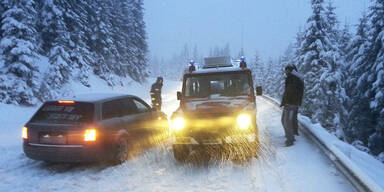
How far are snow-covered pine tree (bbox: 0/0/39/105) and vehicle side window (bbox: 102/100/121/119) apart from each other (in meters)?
11.9

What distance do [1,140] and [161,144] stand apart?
16.9 ft

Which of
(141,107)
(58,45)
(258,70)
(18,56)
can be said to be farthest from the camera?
(258,70)

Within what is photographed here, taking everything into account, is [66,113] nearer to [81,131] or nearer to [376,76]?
[81,131]

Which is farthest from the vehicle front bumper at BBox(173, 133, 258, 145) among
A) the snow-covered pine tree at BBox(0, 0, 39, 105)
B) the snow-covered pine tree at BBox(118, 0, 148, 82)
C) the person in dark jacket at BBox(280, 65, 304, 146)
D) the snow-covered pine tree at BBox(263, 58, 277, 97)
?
the snow-covered pine tree at BBox(263, 58, 277, 97)

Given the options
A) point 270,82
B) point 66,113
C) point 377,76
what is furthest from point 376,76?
point 270,82

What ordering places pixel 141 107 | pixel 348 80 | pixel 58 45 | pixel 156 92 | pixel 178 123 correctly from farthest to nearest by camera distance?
pixel 348 80 → pixel 58 45 → pixel 156 92 → pixel 141 107 → pixel 178 123

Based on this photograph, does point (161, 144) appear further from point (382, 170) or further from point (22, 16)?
point (22, 16)

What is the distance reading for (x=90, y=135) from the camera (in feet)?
20.3

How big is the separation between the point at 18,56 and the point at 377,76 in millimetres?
21707

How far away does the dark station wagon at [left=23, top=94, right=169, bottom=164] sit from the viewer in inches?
242

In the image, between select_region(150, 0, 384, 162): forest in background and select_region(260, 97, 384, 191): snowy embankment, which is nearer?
select_region(260, 97, 384, 191): snowy embankment

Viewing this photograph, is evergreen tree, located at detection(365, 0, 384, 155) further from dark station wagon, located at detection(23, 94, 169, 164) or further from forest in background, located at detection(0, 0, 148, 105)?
forest in background, located at detection(0, 0, 148, 105)

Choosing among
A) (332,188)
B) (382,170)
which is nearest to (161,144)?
(332,188)

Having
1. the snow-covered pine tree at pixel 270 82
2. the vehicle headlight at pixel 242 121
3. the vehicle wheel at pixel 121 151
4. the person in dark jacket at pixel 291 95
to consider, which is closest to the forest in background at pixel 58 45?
the vehicle wheel at pixel 121 151
